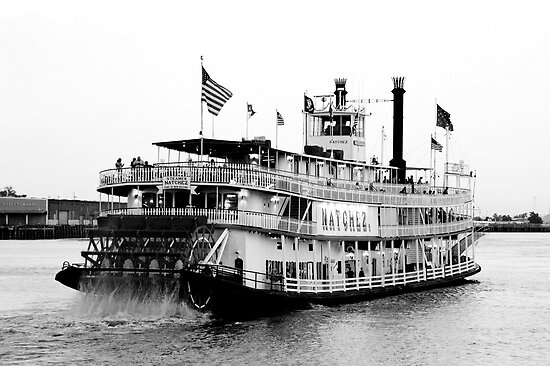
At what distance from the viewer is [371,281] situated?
121 ft

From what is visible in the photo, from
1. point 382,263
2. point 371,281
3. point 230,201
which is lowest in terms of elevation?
point 371,281

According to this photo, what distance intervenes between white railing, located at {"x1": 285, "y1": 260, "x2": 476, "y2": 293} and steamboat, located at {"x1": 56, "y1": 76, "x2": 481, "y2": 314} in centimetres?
10

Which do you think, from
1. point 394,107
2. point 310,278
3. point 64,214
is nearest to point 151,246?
point 310,278

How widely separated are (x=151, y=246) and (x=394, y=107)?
2224cm

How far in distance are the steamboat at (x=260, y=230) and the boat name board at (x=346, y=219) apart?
0.06 m

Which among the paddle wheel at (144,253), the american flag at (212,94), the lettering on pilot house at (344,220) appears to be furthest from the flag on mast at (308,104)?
the paddle wheel at (144,253)

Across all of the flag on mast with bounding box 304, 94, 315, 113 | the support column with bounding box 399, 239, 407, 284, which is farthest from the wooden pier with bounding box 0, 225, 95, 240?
the support column with bounding box 399, 239, 407, 284

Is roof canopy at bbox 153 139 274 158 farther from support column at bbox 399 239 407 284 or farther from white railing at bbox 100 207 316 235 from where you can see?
support column at bbox 399 239 407 284

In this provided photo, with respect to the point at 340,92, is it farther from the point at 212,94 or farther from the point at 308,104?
the point at 212,94

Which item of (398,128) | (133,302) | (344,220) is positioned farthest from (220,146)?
(398,128)

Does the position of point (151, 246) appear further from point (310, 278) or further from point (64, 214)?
point (64, 214)

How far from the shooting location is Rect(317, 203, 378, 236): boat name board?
117 feet

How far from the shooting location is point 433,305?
125 feet

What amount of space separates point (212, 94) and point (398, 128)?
63.1 feet
